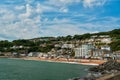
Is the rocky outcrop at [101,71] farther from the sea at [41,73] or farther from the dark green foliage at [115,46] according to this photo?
the dark green foliage at [115,46]

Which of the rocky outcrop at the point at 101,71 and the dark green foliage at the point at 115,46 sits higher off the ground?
the dark green foliage at the point at 115,46

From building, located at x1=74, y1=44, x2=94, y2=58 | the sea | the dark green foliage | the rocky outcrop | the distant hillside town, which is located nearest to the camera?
the rocky outcrop

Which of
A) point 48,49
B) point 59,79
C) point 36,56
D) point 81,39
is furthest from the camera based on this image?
point 81,39

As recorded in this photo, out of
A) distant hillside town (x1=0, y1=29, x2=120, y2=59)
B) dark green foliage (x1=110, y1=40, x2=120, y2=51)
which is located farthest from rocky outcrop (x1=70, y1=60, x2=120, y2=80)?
dark green foliage (x1=110, y1=40, x2=120, y2=51)

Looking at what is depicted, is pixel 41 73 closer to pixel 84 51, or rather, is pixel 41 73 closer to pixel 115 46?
pixel 84 51

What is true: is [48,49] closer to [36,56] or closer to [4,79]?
[36,56]

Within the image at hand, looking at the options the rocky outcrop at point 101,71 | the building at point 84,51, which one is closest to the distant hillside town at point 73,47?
the building at point 84,51

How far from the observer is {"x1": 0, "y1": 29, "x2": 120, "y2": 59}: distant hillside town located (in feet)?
338

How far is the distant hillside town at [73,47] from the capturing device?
10312cm

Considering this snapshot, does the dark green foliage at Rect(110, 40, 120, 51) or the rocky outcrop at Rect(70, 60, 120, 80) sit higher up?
the dark green foliage at Rect(110, 40, 120, 51)

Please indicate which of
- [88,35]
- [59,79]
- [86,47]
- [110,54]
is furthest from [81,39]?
[59,79]

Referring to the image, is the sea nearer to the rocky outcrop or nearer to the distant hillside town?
the rocky outcrop

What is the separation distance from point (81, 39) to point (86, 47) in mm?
43735

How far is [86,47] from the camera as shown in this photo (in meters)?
106
